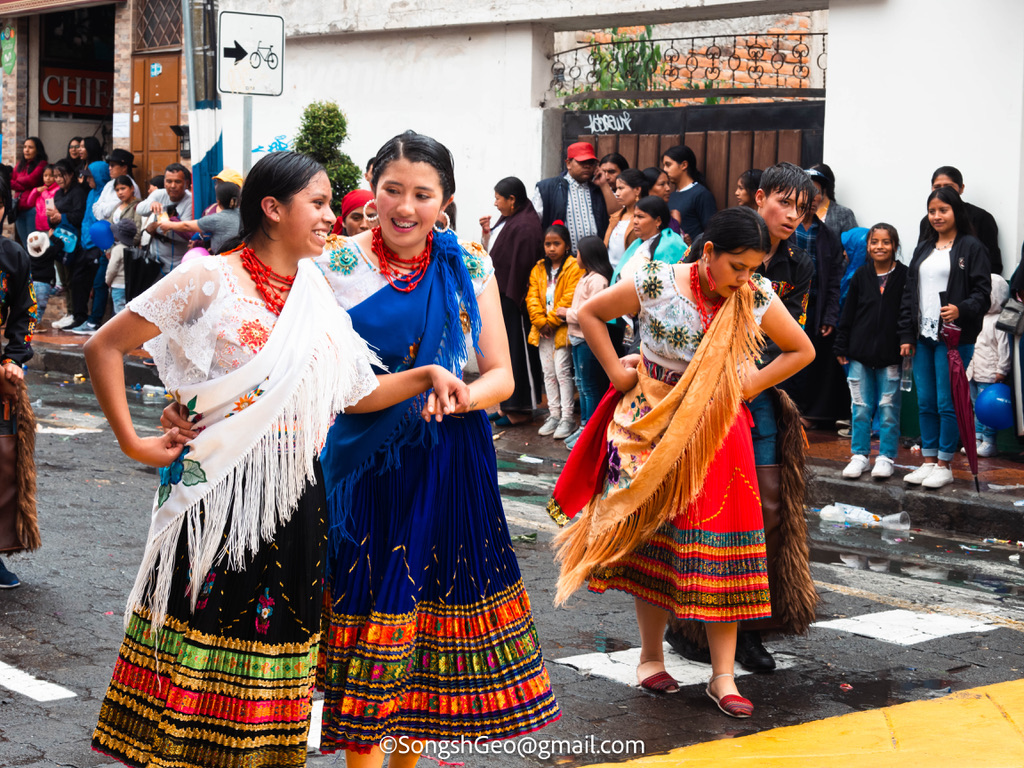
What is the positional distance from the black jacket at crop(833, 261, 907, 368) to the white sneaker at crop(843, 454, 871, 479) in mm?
705

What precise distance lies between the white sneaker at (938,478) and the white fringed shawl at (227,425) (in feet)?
21.0

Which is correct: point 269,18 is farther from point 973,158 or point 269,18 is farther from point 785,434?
point 785,434

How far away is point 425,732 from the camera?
3.76 metres

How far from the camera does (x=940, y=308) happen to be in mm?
9219

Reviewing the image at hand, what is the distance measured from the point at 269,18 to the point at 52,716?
739cm

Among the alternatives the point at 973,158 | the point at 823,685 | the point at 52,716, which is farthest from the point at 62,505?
the point at 973,158

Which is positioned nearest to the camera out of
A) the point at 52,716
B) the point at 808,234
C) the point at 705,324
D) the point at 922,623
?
the point at 52,716

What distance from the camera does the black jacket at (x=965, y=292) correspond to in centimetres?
915

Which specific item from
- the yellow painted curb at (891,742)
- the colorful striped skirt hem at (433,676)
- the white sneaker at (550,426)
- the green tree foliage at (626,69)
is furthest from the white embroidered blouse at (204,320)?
the green tree foliage at (626,69)

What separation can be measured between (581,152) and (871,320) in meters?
3.71

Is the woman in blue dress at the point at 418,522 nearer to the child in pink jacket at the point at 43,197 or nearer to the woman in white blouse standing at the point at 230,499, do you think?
the woman in white blouse standing at the point at 230,499

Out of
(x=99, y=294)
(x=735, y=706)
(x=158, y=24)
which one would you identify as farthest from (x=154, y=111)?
(x=735, y=706)

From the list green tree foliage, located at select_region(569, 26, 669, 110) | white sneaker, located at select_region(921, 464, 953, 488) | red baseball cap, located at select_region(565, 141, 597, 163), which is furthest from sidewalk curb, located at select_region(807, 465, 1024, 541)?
green tree foliage, located at select_region(569, 26, 669, 110)

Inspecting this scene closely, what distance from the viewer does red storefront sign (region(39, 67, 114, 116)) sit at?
72.3 ft
